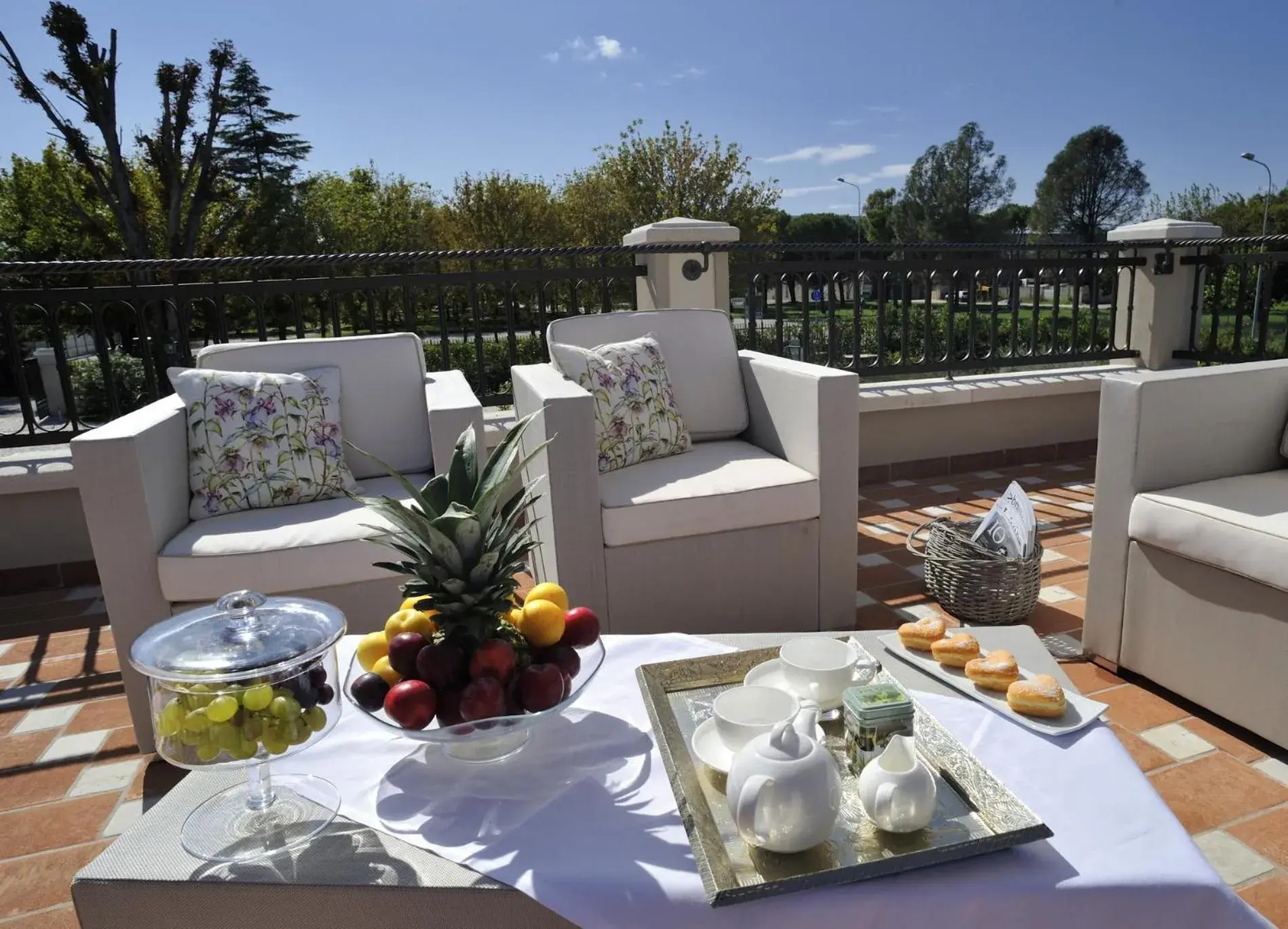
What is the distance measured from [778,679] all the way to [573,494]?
1.10m

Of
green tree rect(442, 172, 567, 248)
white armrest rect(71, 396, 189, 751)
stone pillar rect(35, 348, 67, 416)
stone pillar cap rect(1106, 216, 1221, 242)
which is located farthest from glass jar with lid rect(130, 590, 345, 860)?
green tree rect(442, 172, 567, 248)

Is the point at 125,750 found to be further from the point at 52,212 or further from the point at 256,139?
the point at 256,139

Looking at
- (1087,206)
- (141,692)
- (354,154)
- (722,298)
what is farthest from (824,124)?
(141,692)

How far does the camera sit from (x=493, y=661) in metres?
1.06

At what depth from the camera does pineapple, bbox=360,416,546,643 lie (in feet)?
3.52

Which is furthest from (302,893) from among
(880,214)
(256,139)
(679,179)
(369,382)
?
(880,214)

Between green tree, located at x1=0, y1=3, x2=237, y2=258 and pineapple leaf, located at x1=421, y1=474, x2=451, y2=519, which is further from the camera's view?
green tree, located at x1=0, y1=3, x2=237, y2=258

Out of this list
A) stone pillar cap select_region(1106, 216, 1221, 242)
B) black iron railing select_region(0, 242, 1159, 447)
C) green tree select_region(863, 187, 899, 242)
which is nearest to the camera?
black iron railing select_region(0, 242, 1159, 447)

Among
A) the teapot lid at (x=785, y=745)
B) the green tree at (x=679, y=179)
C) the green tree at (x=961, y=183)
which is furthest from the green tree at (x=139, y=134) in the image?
the green tree at (x=961, y=183)

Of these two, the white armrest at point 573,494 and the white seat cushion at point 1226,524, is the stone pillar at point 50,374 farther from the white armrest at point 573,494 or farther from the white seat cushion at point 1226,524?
the white seat cushion at point 1226,524

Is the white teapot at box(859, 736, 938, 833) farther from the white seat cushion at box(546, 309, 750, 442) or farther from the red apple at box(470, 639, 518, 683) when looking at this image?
the white seat cushion at box(546, 309, 750, 442)

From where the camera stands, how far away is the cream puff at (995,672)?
3.95 ft

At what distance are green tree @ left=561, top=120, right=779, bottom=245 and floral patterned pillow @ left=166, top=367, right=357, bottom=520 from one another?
57.5ft

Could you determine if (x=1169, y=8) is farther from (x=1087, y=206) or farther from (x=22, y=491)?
(x=22, y=491)
